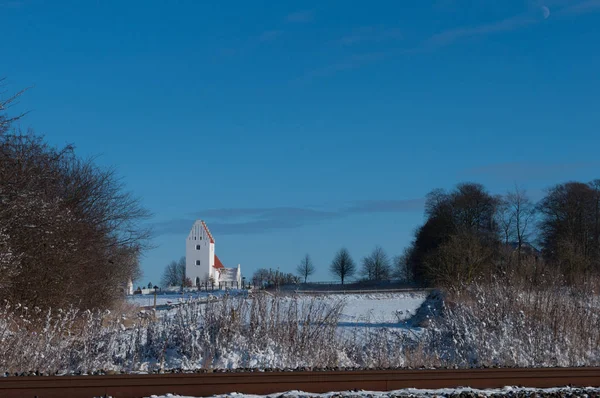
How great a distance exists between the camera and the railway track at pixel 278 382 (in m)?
8.91

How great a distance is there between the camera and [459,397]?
9.02 m

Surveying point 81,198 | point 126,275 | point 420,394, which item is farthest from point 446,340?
point 126,275

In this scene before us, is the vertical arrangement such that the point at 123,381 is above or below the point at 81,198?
below

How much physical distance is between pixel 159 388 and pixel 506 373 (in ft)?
17.7

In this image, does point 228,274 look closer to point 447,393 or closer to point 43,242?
point 43,242

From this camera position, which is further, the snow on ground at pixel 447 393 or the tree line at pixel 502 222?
the tree line at pixel 502 222

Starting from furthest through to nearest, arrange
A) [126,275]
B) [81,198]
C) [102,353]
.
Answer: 1. [126,275]
2. [81,198]
3. [102,353]

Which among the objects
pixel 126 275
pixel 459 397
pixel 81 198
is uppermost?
pixel 81 198

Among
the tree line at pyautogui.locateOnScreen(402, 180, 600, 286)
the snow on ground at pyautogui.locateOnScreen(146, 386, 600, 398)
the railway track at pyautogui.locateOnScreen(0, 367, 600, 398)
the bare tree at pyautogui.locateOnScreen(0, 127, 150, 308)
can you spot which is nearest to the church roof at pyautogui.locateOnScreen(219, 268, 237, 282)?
the tree line at pyautogui.locateOnScreen(402, 180, 600, 286)

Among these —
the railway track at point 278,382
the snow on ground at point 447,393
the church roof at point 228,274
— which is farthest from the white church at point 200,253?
the snow on ground at point 447,393

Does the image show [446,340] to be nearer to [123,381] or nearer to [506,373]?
[506,373]

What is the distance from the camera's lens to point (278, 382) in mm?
9594

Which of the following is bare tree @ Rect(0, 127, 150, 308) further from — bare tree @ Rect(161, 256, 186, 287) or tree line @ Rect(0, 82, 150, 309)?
bare tree @ Rect(161, 256, 186, 287)

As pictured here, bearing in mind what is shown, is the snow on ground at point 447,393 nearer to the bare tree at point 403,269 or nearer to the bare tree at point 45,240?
the bare tree at point 45,240
